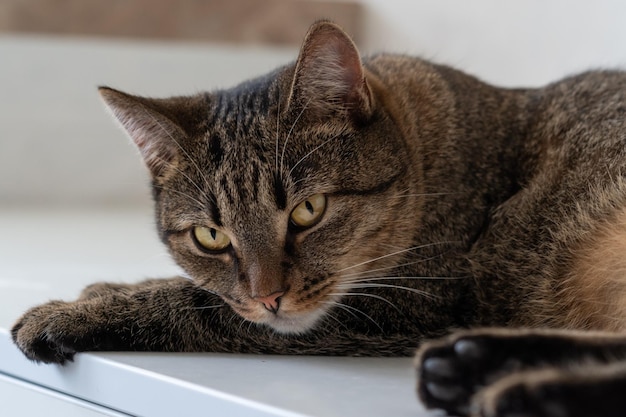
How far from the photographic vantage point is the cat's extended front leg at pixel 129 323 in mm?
1074

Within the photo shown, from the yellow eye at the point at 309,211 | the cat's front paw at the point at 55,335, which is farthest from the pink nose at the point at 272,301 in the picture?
the cat's front paw at the point at 55,335

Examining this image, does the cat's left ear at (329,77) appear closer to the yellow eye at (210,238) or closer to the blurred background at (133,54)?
the yellow eye at (210,238)

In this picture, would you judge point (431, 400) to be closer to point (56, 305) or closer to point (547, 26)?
point (56, 305)

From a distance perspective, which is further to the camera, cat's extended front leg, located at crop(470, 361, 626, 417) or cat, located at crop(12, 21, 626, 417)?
cat, located at crop(12, 21, 626, 417)

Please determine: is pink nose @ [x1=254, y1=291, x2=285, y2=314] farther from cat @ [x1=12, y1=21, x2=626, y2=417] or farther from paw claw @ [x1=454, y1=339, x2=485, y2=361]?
paw claw @ [x1=454, y1=339, x2=485, y2=361]

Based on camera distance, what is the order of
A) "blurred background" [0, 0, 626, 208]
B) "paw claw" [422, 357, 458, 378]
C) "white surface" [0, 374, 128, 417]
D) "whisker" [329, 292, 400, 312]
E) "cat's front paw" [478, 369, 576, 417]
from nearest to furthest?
"cat's front paw" [478, 369, 576, 417] < "paw claw" [422, 357, 458, 378] < "white surface" [0, 374, 128, 417] < "whisker" [329, 292, 400, 312] < "blurred background" [0, 0, 626, 208]

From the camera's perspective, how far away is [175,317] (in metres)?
1.15

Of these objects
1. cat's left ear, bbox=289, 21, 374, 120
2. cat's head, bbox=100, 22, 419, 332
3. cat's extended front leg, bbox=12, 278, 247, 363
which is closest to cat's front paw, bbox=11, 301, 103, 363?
cat's extended front leg, bbox=12, 278, 247, 363

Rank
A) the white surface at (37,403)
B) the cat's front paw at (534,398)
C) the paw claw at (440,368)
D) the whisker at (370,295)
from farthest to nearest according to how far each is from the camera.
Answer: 1. the whisker at (370,295)
2. the white surface at (37,403)
3. the paw claw at (440,368)
4. the cat's front paw at (534,398)

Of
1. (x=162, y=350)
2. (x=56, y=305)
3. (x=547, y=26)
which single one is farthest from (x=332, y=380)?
(x=547, y=26)

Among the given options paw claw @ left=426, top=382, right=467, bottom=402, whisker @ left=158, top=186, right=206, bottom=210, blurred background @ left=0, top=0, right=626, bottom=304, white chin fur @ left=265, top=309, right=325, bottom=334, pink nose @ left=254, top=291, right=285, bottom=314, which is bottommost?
paw claw @ left=426, top=382, right=467, bottom=402

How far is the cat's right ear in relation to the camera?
121 cm

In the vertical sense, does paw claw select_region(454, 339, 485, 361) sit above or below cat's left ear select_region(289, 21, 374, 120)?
below

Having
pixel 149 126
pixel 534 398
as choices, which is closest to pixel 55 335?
pixel 149 126
